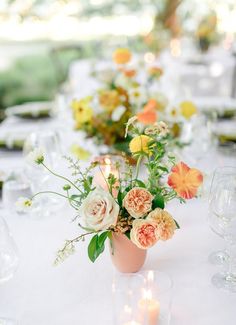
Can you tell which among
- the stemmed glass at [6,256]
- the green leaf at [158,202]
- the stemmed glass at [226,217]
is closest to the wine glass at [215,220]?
the stemmed glass at [226,217]

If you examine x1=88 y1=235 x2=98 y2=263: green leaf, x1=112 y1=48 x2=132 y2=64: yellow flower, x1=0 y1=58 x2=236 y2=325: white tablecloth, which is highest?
x1=112 y1=48 x2=132 y2=64: yellow flower

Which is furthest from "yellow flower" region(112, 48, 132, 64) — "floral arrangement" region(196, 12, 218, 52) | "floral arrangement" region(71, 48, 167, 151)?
"floral arrangement" region(196, 12, 218, 52)

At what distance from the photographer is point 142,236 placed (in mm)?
701

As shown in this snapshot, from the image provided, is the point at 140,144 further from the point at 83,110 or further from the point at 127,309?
the point at 83,110

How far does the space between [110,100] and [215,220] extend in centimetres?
65

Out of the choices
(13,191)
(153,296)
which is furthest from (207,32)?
(153,296)

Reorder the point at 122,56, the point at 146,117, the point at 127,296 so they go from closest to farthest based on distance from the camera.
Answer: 1. the point at 127,296
2. the point at 146,117
3. the point at 122,56

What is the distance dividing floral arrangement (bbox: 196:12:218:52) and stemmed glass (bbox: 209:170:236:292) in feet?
9.56

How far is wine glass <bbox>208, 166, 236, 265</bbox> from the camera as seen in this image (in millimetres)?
805

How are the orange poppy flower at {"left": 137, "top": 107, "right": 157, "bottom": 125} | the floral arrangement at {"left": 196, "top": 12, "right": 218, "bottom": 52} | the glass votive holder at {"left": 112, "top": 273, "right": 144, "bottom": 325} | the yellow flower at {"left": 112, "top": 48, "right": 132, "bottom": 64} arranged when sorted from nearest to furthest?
1. the glass votive holder at {"left": 112, "top": 273, "right": 144, "bottom": 325}
2. the orange poppy flower at {"left": 137, "top": 107, "right": 157, "bottom": 125}
3. the yellow flower at {"left": 112, "top": 48, "right": 132, "bottom": 64}
4. the floral arrangement at {"left": 196, "top": 12, "right": 218, "bottom": 52}

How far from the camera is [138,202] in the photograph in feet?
2.32

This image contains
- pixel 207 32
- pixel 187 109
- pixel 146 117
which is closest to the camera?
pixel 146 117

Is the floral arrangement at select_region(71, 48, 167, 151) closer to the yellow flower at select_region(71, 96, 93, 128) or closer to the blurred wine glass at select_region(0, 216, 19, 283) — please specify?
the yellow flower at select_region(71, 96, 93, 128)

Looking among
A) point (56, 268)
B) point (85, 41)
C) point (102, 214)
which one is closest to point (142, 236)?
point (102, 214)
